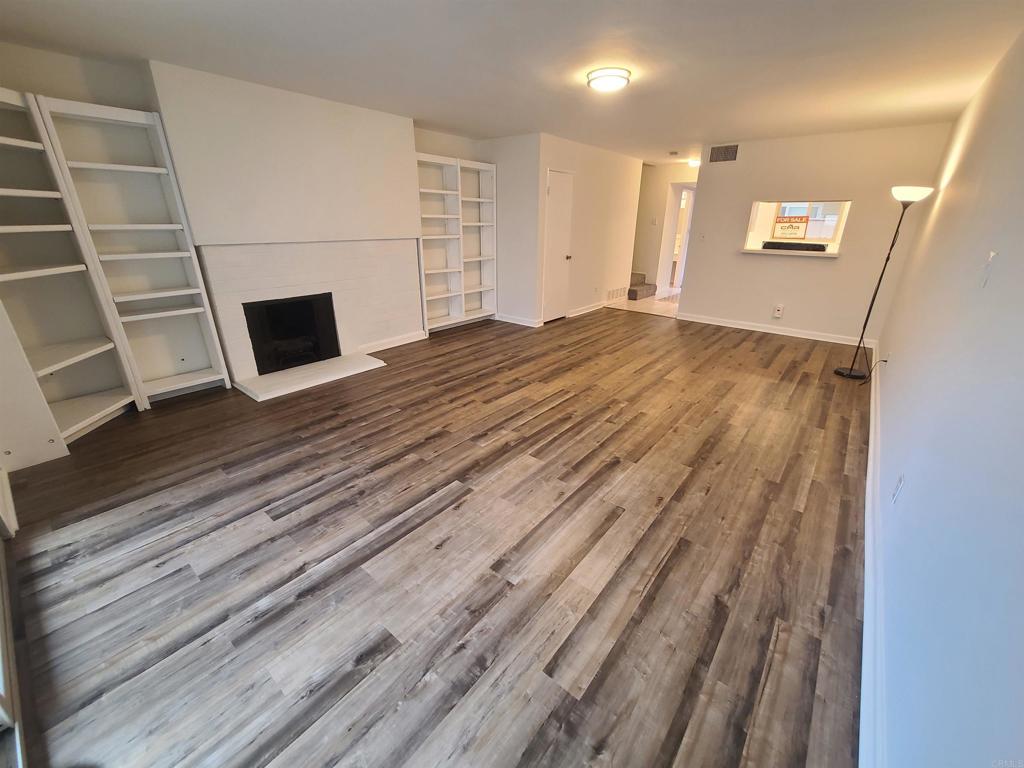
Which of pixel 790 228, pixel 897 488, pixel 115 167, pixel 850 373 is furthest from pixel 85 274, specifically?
pixel 790 228

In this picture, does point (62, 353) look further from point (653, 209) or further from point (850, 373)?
point (653, 209)

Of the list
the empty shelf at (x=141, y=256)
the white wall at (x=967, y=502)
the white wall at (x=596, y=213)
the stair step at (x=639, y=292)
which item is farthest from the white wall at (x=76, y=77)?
the stair step at (x=639, y=292)

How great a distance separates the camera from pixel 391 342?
501 centimetres

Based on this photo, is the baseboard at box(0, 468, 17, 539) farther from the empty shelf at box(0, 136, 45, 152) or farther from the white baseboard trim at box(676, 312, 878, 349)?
the white baseboard trim at box(676, 312, 878, 349)

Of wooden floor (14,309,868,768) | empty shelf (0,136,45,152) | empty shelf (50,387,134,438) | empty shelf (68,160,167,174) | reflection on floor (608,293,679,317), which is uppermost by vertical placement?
empty shelf (0,136,45,152)

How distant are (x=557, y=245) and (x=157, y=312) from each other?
4627 mm

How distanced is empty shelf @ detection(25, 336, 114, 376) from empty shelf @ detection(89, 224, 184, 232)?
0.83m

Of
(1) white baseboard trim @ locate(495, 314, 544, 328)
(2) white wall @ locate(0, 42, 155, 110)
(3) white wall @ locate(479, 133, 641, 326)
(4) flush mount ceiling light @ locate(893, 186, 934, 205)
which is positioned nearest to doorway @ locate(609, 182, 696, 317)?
(3) white wall @ locate(479, 133, 641, 326)

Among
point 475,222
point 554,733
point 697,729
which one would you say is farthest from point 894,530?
point 475,222

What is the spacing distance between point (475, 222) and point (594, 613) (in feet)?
17.6

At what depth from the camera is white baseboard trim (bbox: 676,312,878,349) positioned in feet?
17.0

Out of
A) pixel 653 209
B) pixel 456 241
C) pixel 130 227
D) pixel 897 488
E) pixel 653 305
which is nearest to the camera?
pixel 897 488

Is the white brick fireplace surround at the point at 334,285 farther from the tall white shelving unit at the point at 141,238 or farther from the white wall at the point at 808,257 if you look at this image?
the white wall at the point at 808,257

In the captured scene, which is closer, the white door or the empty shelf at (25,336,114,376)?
the empty shelf at (25,336,114,376)
